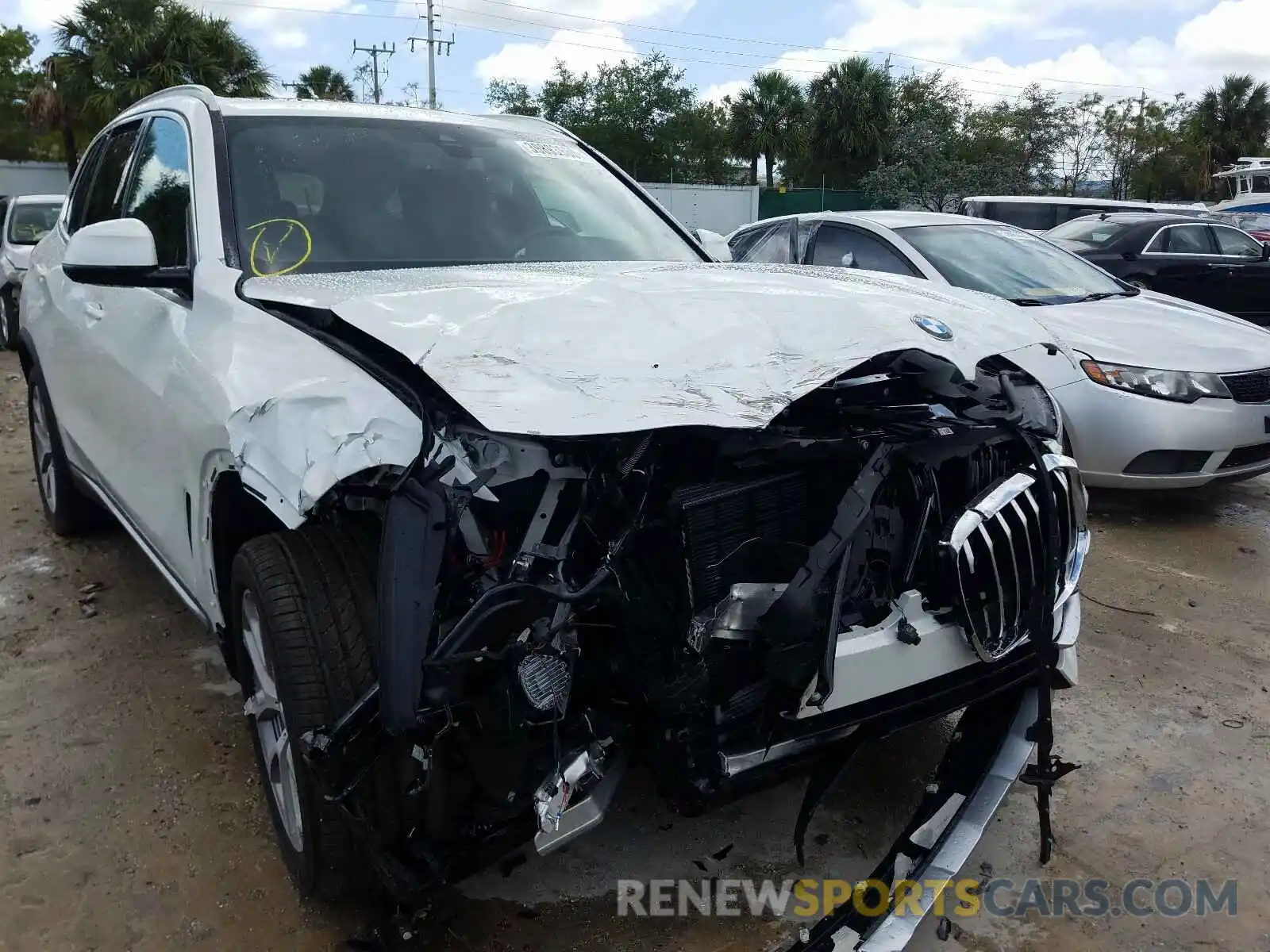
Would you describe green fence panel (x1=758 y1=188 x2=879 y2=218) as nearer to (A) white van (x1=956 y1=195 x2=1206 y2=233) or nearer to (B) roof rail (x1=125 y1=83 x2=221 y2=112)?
(A) white van (x1=956 y1=195 x2=1206 y2=233)

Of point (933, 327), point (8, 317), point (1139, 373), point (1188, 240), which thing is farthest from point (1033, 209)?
point (933, 327)

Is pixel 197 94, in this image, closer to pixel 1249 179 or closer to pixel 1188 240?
pixel 1188 240

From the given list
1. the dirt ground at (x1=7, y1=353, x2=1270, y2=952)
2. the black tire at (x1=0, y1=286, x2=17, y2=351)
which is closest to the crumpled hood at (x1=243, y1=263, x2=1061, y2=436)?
the dirt ground at (x1=7, y1=353, x2=1270, y2=952)

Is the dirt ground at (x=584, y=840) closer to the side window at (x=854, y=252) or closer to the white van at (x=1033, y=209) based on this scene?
the side window at (x=854, y=252)

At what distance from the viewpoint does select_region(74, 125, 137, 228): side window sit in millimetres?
3666

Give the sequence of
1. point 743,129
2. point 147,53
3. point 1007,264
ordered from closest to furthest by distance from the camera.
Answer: point 1007,264, point 147,53, point 743,129

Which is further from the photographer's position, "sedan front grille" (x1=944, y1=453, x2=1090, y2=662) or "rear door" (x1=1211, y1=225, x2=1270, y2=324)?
"rear door" (x1=1211, y1=225, x2=1270, y2=324)

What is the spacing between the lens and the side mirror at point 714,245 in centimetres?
362

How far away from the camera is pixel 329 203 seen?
297 cm

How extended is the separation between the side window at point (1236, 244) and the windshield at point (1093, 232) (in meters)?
1.53

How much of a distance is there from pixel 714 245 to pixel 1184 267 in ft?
28.3

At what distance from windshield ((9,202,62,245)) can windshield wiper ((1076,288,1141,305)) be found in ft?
31.9

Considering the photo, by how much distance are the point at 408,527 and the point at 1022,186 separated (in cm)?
3584

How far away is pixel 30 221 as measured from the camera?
10.5m
